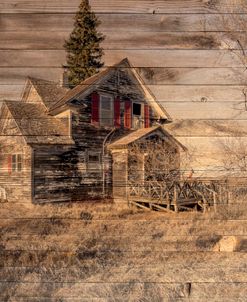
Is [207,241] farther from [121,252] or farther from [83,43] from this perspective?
[83,43]

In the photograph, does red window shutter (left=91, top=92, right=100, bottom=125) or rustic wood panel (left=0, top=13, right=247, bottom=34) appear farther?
red window shutter (left=91, top=92, right=100, bottom=125)

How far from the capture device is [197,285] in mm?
2812

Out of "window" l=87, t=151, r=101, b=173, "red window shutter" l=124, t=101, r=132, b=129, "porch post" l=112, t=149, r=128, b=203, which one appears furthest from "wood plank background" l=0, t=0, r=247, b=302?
"window" l=87, t=151, r=101, b=173

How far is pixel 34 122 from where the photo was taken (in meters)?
2.83

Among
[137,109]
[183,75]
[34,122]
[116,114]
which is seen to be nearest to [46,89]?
[34,122]

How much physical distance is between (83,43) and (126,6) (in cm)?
43

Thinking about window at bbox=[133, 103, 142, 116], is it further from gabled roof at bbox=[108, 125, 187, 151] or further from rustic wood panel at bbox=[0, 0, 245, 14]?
rustic wood panel at bbox=[0, 0, 245, 14]

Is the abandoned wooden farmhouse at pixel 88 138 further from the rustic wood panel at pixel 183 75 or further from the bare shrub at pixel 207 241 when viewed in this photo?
the bare shrub at pixel 207 241

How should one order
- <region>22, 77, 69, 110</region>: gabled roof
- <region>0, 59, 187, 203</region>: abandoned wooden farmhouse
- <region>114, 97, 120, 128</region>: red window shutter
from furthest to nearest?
1. <region>114, 97, 120, 128</region>: red window shutter
2. <region>0, 59, 187, 203</region>: abandoned wooden farmhouse
3. <region>22, 77, 69, 110</region>: gabled roof

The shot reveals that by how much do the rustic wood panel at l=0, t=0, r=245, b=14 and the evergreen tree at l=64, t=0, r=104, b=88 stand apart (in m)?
0.07

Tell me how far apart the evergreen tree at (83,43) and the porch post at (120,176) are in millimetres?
649

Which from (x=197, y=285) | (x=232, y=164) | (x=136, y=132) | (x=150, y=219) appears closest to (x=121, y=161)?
(x=136, y=132)

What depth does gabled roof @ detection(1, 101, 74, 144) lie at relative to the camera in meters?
2.70

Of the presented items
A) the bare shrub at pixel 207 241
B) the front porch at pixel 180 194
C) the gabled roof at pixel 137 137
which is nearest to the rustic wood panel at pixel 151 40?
the gabled roof at pixel 137 137
